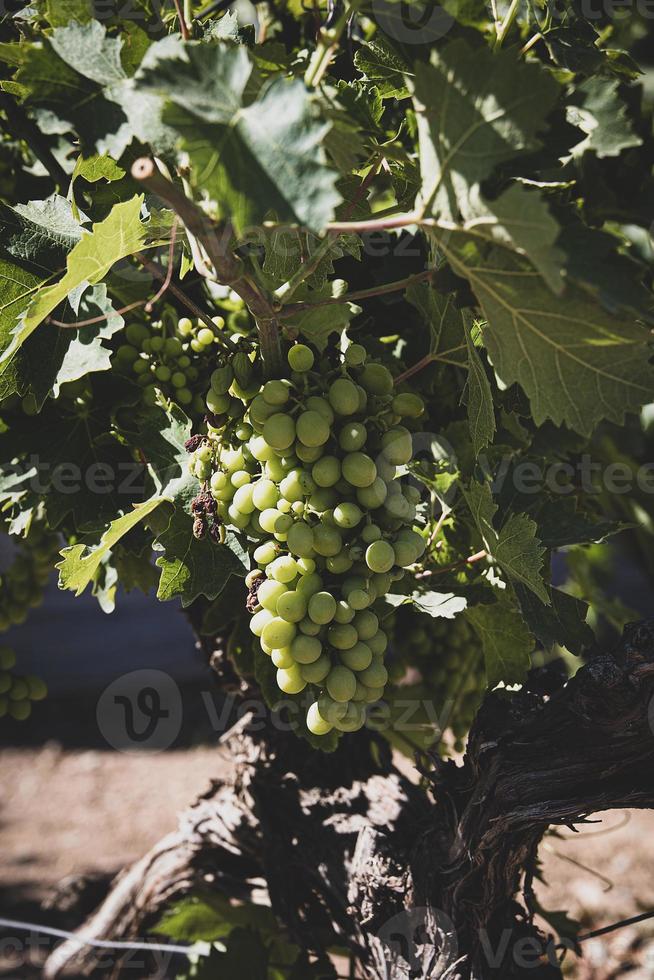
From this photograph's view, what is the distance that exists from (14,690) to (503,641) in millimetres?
832

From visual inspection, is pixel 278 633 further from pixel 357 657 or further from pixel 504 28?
pixel 504 28

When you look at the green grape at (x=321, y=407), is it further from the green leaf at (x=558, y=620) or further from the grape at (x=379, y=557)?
the green leaf at (x=558, y=620)

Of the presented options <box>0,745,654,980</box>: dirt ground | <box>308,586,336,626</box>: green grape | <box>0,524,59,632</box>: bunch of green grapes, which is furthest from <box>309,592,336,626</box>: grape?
<box>0,745,654,980</box>: dirt ground

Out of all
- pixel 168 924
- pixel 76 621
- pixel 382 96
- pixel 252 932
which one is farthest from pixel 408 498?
pixel 76 621

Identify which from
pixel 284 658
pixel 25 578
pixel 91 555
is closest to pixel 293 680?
pixel 284 658

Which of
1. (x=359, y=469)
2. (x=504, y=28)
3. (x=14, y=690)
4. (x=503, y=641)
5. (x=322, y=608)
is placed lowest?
(x=14, y=690)

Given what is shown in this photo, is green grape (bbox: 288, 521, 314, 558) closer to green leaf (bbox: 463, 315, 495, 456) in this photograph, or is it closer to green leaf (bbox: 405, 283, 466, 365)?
green leaf (bbox: 463, 315, 495, 456)

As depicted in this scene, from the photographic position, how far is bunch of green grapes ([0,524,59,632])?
1.32 meters

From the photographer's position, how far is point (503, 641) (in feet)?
3.20

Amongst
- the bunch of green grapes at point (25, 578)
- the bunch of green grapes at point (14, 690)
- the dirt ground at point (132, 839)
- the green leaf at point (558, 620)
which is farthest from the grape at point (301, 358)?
the dirt ground at point (132, 839)

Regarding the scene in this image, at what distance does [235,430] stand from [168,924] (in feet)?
3.64

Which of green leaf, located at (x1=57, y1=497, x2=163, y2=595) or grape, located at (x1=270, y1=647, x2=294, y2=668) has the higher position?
green leaf, located at (x1=57, y1=497, x2=163, y2=595)

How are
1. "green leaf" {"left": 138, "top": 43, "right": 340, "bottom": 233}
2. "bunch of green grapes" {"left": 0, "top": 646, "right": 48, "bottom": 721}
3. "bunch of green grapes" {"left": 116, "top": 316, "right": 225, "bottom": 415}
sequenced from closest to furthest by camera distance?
"green leaf" {"left": 138, "top": 43, "right": 340, "bottom": 233} < "bunch of green grapes" {"left": 116, "top": 316, "right": 225, "bottom": 415} < "bunch of green grapes" {"left": 0, "top": 646, "right": 48, "bottom": 721}

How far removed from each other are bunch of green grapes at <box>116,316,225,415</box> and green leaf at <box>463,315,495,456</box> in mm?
316
